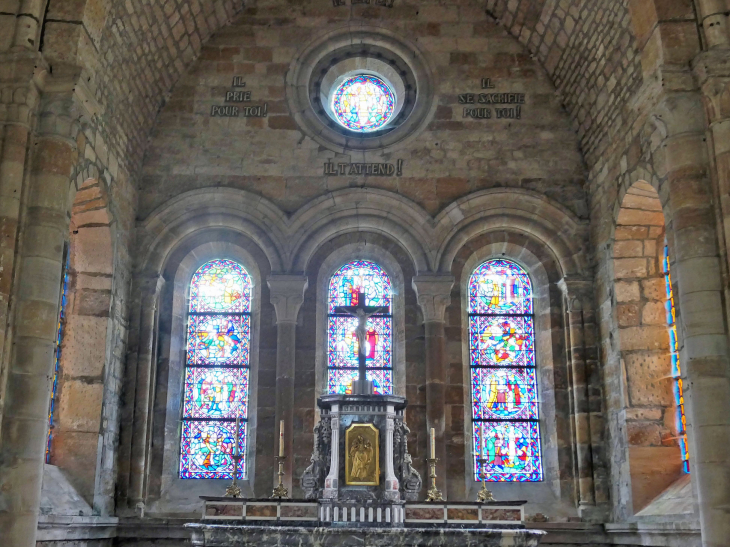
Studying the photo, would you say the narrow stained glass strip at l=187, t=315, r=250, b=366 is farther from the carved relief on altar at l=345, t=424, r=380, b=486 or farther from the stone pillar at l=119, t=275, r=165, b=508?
the carved relief on altar at l=345, t=424, r=380, b=486

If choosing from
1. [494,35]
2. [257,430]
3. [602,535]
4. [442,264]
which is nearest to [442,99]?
[494,35]

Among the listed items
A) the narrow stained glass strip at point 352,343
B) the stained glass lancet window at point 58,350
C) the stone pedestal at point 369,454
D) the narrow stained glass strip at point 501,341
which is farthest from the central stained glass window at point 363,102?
the stone pedestal at point 369,454

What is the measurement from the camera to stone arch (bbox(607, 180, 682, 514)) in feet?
36.3

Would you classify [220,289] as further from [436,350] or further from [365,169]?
[436,350]

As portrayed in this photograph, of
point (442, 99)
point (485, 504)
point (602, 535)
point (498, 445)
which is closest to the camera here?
point (485, 504)

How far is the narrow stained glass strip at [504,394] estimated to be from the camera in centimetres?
1245

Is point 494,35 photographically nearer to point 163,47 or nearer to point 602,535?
point 163,47

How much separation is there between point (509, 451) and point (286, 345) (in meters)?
3.36

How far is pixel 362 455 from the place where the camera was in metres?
9.78

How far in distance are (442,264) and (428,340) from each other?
1.10 meters

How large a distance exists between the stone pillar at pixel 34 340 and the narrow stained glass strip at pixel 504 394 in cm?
597

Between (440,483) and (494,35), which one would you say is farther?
(494,35)

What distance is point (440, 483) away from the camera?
38.5 ft

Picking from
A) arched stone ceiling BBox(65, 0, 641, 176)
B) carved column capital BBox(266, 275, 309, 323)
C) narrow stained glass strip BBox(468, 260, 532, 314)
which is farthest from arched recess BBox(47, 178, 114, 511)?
narrow stained glass strip BBox(468, 260, 532, 314)
